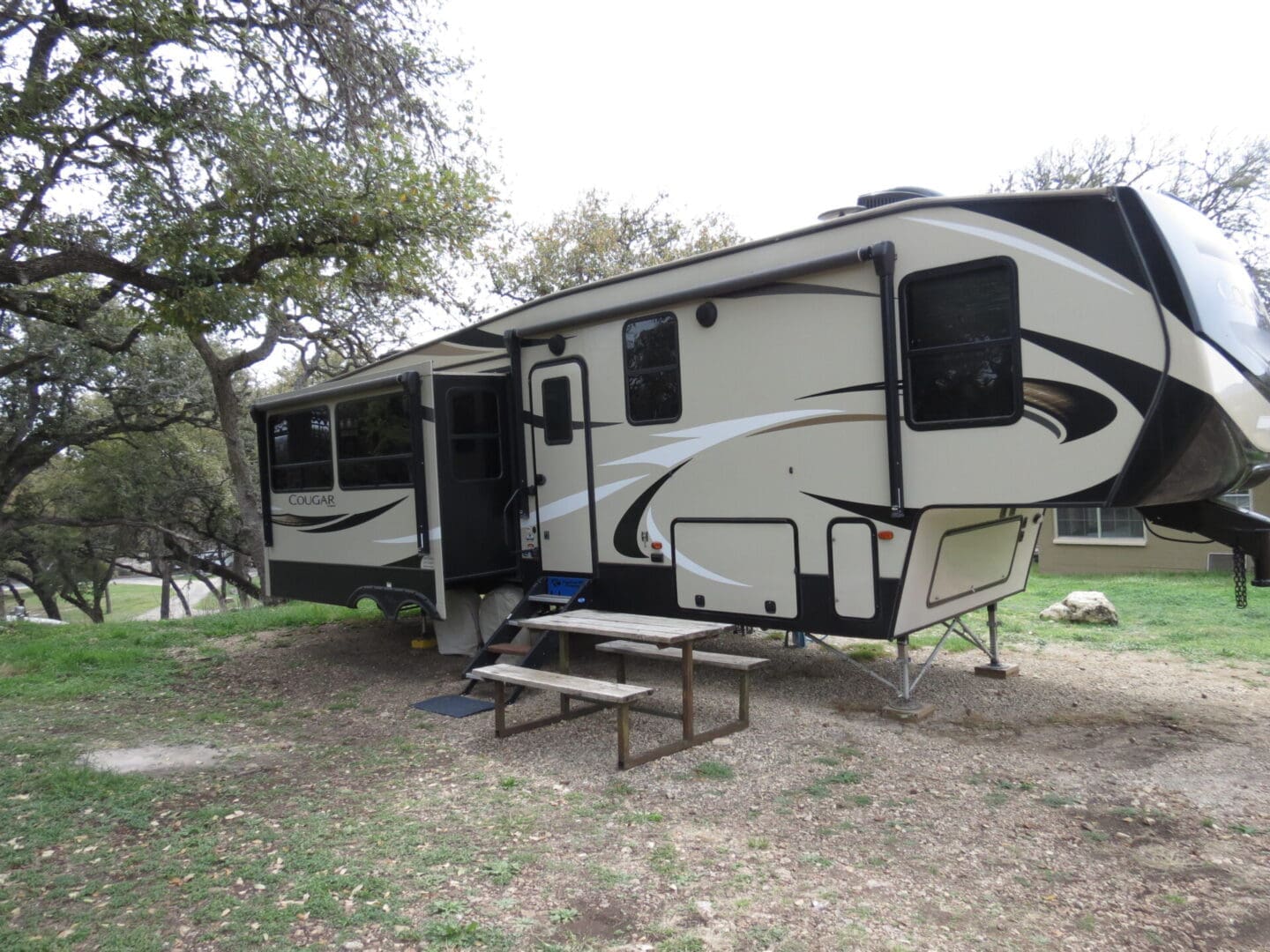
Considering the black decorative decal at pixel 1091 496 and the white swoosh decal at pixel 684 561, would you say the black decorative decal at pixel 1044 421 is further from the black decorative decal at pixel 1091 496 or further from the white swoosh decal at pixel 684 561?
the white swoosh decal at pixel 684 561

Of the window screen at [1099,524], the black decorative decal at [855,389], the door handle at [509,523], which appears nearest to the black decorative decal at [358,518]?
the door handle at [509,523]

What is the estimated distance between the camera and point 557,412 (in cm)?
676

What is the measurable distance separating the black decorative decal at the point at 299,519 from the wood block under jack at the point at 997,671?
5.19m

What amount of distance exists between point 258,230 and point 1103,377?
6736mm

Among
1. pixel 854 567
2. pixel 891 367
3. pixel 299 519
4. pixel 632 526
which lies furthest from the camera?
pixel 299 519

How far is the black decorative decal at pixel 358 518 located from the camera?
282 inches

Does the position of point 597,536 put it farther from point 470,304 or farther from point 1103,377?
point 470,304

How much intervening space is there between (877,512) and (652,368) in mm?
1897

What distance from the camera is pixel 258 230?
7867 millimetres

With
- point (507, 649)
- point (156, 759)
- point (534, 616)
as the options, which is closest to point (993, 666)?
point (534, 616)

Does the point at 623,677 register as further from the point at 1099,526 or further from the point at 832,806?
the point at 1099,526

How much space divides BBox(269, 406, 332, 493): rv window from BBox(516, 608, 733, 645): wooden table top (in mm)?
2954

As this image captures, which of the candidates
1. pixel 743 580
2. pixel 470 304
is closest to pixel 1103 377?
pixel 743 580

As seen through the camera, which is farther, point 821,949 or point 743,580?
point 743,580
